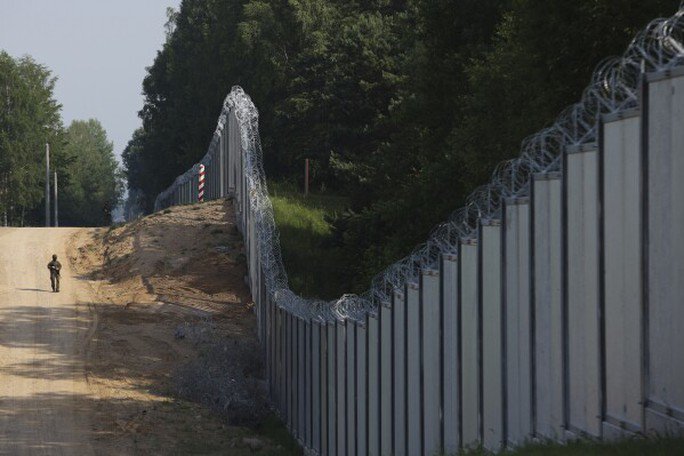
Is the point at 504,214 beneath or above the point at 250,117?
beneath

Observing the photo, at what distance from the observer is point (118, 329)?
36.5 meters

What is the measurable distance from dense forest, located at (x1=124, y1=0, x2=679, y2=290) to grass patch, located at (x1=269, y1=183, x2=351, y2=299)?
132 centimetres

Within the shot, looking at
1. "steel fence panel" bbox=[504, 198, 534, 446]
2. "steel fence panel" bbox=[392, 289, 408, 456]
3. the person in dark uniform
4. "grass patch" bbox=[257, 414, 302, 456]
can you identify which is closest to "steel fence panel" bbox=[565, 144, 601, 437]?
"steel fence panel" bbox=[504, 198, 534, 446]

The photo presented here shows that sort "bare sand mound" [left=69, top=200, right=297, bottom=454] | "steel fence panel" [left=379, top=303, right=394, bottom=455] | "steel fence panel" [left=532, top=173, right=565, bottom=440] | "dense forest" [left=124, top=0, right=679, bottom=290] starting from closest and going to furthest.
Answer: "steel fence panel" [left=532, top=173, right=565, bottom=440] → "steel fence panel" [left=379, top=303, right=394, bottom=455] → "bare sand mound" [left=69, top=200, right=297, bottom=454] → "dense forest" [left=124, top=0, right=679, bottom=290]

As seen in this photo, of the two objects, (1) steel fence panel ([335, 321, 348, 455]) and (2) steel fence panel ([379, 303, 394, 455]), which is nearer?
(2) steel fence panel ([379, 303, 394, 455])

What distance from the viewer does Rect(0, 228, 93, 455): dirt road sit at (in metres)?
25.8

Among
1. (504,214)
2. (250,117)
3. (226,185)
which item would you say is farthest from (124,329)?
(504,214)

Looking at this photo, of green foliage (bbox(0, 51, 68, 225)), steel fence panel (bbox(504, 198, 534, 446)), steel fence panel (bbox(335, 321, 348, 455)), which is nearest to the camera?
steel fence panel (bbox(504, 198, 534, 446))

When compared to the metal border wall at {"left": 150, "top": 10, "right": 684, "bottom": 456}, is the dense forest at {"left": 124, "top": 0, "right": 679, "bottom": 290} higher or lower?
higher

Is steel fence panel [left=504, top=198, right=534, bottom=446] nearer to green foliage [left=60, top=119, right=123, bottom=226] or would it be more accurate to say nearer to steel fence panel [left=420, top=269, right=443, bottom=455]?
steel fence panel [left=420, top=269, right=443, bottom=455]

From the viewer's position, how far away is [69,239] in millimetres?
52438

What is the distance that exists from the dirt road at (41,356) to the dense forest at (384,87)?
340 inches

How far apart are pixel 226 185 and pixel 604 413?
40823 millimetres

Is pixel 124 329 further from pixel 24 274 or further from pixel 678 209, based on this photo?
pixel 678 209
